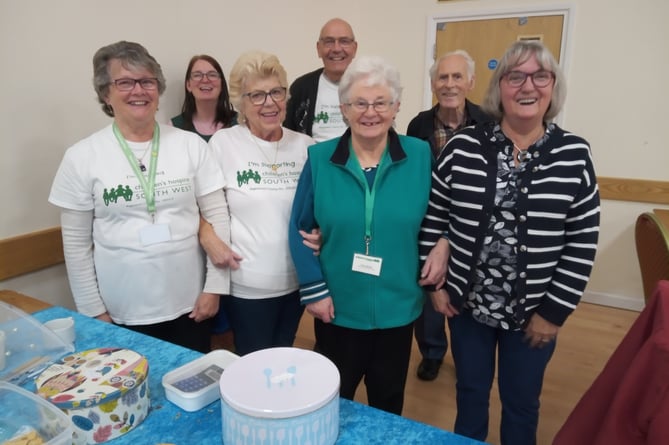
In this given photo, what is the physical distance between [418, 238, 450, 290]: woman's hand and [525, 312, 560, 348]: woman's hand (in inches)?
11.9

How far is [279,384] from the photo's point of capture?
89 cm

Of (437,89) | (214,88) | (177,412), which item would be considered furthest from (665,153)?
(177,412)

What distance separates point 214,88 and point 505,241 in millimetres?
1748

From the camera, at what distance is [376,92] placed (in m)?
1.38

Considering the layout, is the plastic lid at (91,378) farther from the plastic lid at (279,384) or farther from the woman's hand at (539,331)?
A: the woman's hand at (539,331)

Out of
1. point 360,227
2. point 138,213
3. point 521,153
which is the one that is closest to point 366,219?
point 360,227

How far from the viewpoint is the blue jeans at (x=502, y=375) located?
1.42m

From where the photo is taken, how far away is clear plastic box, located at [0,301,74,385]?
1.14m

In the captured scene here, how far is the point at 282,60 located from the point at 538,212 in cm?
257

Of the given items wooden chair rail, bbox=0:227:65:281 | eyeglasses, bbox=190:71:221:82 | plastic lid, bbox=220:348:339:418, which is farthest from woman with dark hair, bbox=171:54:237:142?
plastic lid, bbox=220:348:339:418

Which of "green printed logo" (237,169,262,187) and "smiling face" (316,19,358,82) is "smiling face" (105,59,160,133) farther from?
"smiling face" (316,19,358,82)

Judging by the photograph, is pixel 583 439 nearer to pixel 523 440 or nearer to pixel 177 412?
pixel 523 440

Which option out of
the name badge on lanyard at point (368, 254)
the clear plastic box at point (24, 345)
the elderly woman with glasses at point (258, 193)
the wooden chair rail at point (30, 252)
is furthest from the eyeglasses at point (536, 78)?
the wooden chair rail at point (30, 252)

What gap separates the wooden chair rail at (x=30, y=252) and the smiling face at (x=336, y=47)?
60.4 inches
